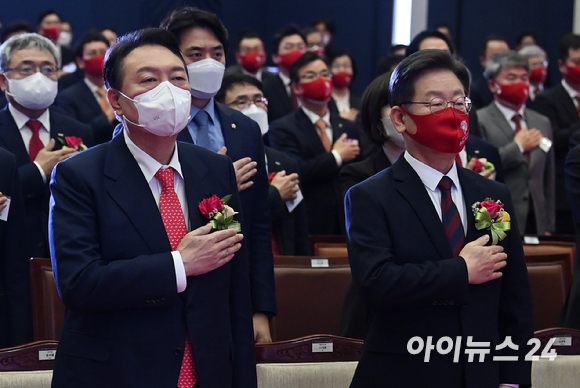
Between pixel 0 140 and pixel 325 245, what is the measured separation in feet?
5.64

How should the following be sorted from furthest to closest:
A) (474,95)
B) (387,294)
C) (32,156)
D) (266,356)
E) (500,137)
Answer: (474,95)
(500,137)
(32,156)
(266,356)
(387,294)

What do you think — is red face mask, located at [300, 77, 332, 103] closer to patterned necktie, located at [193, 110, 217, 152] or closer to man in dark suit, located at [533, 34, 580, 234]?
man in dark suit, located at [533, 34, 580, 234]

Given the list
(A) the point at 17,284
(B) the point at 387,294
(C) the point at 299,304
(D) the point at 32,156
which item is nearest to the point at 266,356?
(B) the point at 387,294

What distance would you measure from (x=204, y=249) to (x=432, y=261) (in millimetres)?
614

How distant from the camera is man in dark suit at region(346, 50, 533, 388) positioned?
217 cm

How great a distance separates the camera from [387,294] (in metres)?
2.16

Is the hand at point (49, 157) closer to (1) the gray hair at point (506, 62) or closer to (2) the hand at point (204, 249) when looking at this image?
(2) the hand at point (204, 249)

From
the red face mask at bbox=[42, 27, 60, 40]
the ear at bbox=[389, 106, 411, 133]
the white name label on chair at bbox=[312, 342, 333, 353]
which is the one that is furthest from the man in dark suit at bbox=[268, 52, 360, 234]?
the red face mask at bbox=[42, 27, 60, 40]

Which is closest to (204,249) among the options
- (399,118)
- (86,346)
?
(86,346)

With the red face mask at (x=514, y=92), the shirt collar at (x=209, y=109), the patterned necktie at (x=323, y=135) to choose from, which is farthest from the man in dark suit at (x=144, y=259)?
the red face mask at (x=514, y=92)

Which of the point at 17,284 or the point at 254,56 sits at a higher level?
the point at 254,56

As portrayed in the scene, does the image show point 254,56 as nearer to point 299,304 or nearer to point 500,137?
point 500,137

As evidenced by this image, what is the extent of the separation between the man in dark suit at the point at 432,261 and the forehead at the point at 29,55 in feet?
8.57

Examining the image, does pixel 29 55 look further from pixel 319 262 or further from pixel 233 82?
pixel 319 262
